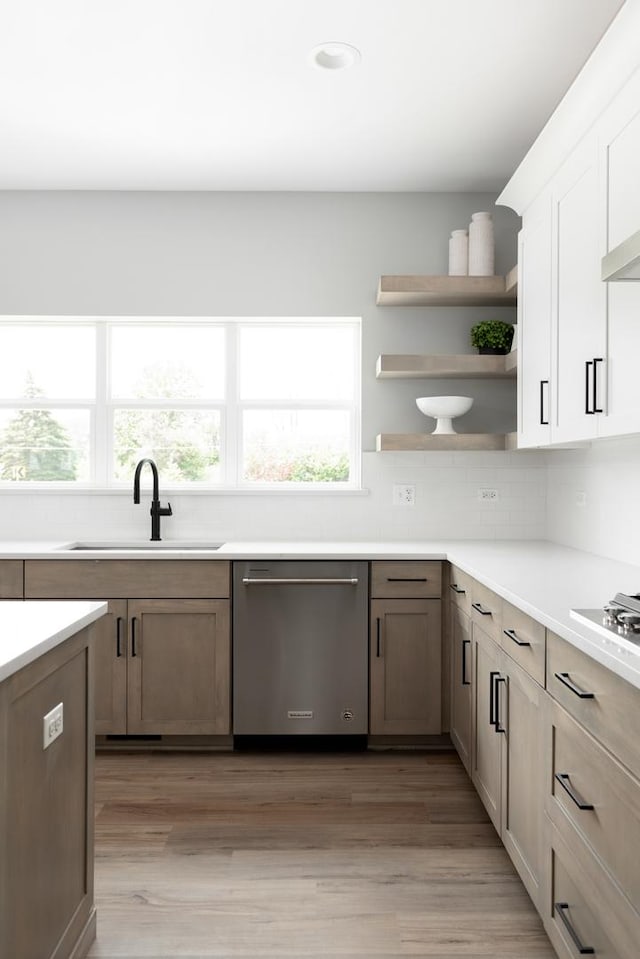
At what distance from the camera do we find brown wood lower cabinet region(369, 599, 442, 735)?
10.6ft

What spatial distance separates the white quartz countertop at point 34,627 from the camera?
1.40 metres

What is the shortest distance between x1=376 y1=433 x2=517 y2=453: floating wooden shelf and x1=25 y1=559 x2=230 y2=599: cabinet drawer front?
1.18m

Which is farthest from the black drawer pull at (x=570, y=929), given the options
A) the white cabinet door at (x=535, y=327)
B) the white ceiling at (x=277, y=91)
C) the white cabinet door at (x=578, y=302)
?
the white ceiling at (x=277, y=91)

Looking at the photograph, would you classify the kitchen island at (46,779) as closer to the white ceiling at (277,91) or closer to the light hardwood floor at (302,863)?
the light hardwood floor at (302,863)

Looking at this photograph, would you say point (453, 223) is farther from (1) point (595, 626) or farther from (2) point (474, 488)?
(1) point (595, 626)

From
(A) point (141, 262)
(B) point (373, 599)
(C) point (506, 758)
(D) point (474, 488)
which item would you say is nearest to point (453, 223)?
(D) point (474, 488)

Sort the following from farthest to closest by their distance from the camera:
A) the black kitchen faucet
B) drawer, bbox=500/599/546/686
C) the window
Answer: the window
the black kitchen faucet
drawer, bbox=500/599/546/686

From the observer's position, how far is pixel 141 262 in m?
3.81

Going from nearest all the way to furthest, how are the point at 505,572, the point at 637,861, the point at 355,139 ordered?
the point at 637,861
the point at 505,572
the point at 355,139

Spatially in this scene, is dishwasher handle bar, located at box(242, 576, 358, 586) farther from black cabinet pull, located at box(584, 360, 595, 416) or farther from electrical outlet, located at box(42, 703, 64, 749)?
electrical outlet, located at box(42, 703, 64, 749)

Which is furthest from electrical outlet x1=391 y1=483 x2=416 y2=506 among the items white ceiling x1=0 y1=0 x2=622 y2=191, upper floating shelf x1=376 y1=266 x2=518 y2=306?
white ceiling x1=0 y1=0 x2=622 y2=191

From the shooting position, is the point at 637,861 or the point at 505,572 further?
the point at 505,572

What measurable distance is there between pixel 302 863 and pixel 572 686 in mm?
1249

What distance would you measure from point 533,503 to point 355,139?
2022mm
